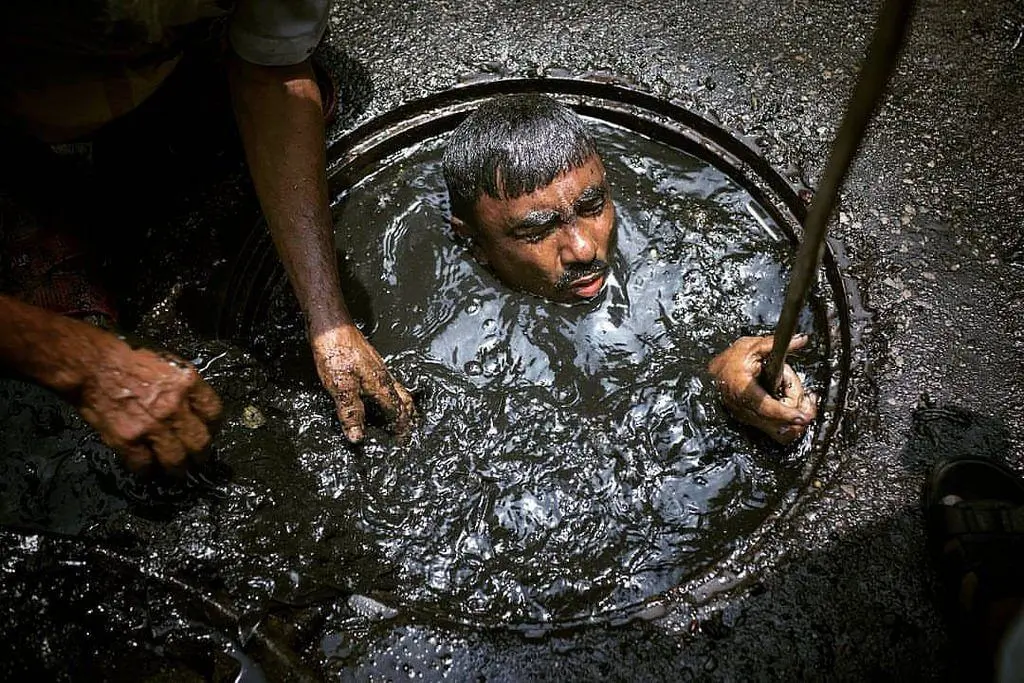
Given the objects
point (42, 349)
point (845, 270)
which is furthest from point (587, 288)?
point (42, 349)

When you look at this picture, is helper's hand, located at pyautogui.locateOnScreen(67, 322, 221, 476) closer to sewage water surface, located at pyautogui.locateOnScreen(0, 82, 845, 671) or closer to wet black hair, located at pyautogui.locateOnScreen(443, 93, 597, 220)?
sewage water surface, located at pyautogui.locateOnScreen(0, 82, 845, 671)

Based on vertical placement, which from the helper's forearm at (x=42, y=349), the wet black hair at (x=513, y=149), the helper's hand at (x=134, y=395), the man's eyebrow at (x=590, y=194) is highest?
the helper's forearm at (x=42, y=349)

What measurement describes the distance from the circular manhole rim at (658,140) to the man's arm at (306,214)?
0.67 metres

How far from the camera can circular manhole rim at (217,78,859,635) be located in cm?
248

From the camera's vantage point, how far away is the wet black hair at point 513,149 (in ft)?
9.82

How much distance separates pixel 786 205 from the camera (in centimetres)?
329

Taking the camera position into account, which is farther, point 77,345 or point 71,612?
point 71,612

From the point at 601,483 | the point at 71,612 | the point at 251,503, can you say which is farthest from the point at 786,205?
the point at 71,612

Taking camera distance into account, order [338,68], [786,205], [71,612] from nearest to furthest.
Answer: [71,612]
[786,205]
[338,68]

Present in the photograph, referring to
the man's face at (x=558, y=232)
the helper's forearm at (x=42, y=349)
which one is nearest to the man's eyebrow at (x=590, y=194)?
the man's face at (x=558, y=232)

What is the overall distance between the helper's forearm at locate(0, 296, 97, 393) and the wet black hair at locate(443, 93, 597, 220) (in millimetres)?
1614

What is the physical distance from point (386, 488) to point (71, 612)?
1.08 metres

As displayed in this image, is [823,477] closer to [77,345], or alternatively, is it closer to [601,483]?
[601,483]

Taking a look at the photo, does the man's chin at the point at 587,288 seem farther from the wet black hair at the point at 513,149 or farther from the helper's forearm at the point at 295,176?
the helper's forearm at the point at 295,176
